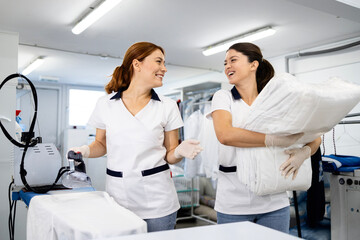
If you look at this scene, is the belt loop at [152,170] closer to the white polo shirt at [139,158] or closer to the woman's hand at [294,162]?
the white polo shirt at [139,158]

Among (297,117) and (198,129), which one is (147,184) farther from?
(198,129)

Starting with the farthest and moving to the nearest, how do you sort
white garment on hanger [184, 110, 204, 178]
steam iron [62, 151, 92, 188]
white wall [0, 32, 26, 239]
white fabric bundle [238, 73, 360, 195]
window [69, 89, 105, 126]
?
window [69, 89, 105, 126] < white garment on hanger [184, 110, 204, 178] < white wall [0, 32, 26, 239] < steam iron [62, 151, 92, 188] < white fabric bundle [238, 73, 360, 195]

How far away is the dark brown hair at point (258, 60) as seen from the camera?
155 centimetres

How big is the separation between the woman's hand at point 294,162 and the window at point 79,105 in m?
7.70

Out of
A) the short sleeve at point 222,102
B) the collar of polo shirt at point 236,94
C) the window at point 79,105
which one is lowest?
the short sleeve at point 222,102

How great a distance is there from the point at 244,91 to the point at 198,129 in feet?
9.23

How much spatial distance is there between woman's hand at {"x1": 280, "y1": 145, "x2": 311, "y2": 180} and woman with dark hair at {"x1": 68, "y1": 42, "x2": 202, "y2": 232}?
37cm

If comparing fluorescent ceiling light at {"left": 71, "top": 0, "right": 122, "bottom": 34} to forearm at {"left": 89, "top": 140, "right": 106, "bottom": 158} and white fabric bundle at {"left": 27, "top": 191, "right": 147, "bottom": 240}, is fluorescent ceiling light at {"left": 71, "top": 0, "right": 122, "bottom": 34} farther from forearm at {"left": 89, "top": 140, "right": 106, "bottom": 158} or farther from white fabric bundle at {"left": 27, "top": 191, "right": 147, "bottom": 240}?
white fabric bundle at {"left": 27, "top": 191, "right": 147, "bottom": 240}

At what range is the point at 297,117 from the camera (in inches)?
45.4

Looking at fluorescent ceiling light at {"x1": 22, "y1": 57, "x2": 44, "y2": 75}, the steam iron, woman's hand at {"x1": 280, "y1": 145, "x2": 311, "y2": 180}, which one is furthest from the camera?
fluorescent ceiling light at {"x1": 22, "y1": 57, "x2": 44, "y2": 75}

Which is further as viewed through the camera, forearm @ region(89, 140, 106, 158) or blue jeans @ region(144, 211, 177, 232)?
forearm @ region(89, 140, 106, 158)

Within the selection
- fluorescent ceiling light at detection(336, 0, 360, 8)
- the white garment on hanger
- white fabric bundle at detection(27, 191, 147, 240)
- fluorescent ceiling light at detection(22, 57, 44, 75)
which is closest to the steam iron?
white fabric bundle at detection(27, 191, 147, 240)

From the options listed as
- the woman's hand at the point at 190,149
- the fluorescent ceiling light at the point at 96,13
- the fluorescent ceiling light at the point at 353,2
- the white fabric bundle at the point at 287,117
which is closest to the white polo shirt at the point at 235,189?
the white fabric bundle at the point at 287,117

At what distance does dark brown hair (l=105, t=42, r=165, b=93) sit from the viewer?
4.97 feet
